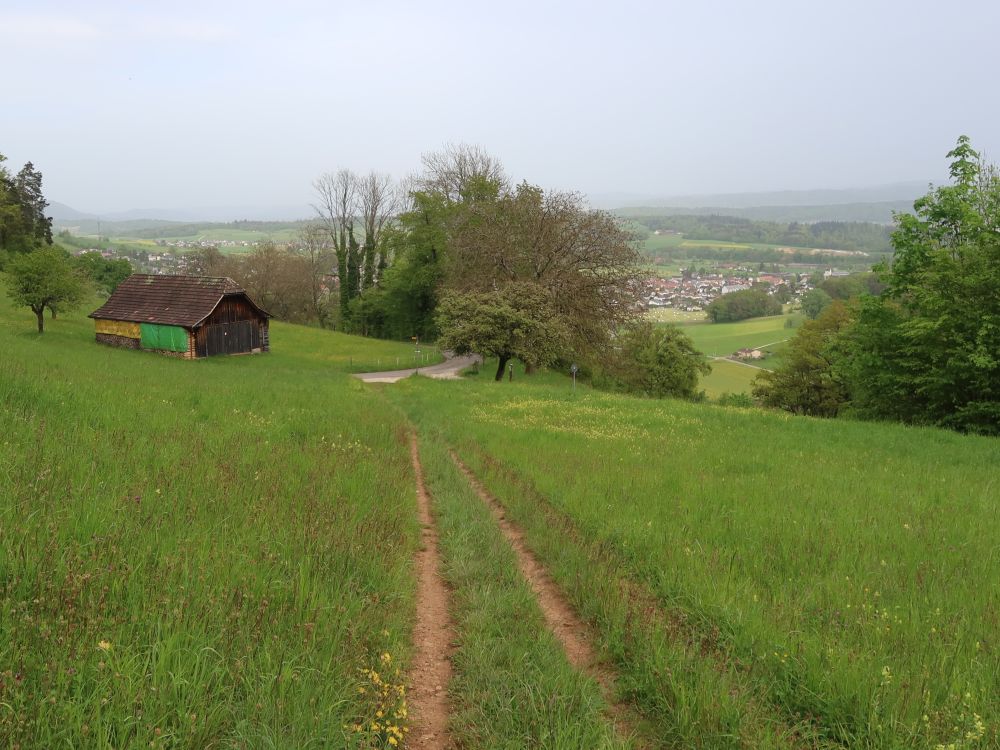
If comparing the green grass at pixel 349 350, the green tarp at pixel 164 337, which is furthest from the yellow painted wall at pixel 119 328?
the green grass at pixel 349 350

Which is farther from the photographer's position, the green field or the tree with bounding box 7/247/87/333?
the tree with bounding box 7/247/87/333

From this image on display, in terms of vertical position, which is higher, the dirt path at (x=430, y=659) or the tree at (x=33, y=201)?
the tree at (x=33, y=201)

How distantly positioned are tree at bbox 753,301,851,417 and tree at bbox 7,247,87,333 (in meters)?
55.4

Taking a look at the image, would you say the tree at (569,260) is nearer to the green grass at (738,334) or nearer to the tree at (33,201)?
the green grass at (738,334)

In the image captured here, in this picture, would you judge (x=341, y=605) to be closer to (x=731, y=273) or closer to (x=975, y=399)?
(x=975, y=399)

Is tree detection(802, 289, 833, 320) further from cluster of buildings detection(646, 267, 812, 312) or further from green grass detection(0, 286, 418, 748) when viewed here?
green grass detection(0, 286, 418, 748)

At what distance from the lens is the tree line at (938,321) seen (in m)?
22.3

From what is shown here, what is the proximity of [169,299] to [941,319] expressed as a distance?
49.4m

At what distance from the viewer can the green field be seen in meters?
3.63

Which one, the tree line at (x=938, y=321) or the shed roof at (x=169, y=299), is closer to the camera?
the tree line at (x=938, y=321)

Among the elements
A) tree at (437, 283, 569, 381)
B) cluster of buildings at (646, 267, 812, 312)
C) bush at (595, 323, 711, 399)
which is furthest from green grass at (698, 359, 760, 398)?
tree at (437, 283, 569, 381)

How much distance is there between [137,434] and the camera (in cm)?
838

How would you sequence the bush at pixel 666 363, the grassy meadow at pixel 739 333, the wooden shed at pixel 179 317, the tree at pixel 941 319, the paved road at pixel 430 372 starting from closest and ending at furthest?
the tree at pixel 941 319, the paved road at pixel 430 372, the wooden shed at pixel 179 317, the bush at pixel 666 363, the grassy meadow at pixel 739 333

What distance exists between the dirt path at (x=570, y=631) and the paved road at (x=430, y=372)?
3349 centimetres
